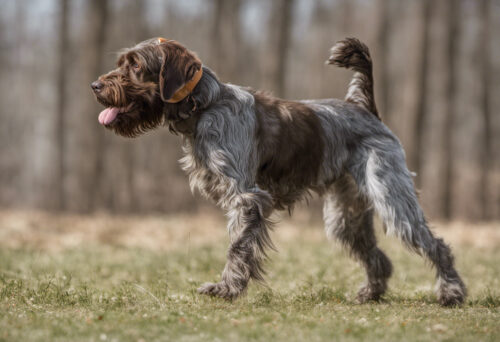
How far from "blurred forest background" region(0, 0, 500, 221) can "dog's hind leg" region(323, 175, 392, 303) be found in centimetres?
713

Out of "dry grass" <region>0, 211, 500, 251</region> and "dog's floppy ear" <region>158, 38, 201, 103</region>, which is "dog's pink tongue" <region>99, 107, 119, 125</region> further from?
"dry grass" <region>0, 211, 500, 251</region>

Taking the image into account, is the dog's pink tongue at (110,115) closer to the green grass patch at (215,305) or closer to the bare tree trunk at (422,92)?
the green grass patch at (215,305)

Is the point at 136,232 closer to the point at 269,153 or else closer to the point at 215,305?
the point at 269,153

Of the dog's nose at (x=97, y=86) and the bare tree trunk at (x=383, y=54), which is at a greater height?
the bare tree trunk at (x=383, y=54)

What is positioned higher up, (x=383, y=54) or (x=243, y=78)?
(x=383, y=54)

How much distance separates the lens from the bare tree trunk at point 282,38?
55.7ft

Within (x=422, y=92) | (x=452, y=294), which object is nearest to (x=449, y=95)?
(x=422, y=92)

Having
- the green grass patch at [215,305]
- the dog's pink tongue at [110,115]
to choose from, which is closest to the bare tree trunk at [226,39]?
the green grass patch at [215,305]

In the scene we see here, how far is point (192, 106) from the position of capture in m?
5.70

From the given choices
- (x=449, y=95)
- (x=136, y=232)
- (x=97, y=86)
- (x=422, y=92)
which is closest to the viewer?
(x=97, y=86)

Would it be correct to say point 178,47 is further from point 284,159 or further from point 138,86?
point 284,159

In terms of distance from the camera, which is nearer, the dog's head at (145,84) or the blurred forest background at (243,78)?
the dog's head at (145,84)

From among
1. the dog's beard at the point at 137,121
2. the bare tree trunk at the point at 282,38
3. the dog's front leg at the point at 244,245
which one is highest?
the bare tree trunk at the point at 282,38

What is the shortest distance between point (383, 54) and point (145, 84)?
621 inches
